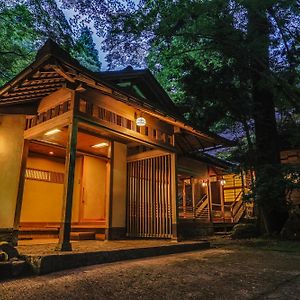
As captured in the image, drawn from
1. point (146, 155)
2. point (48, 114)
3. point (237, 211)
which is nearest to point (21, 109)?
point (48, 114)

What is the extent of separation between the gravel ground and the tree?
583 cm

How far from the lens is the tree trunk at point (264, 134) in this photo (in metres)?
→ 9.79

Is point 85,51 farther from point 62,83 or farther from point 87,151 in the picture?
point 62,83

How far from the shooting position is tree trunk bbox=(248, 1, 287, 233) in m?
9.79

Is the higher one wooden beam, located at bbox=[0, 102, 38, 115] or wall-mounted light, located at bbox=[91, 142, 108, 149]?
wooden beam, located at bbox=[0, 102, 38, 115]

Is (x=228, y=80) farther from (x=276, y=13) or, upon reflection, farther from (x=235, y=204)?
(x=235, y=204)

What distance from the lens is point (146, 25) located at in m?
12.3

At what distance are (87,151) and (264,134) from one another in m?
7.96

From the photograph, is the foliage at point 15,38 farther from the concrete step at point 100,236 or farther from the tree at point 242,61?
the concrete step at point 100,236

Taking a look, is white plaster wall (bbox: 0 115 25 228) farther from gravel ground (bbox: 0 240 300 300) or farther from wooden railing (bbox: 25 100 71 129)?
gravel ground (bbox: 0 240 300 300)

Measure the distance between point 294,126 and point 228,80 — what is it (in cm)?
396

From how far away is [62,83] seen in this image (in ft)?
21.2

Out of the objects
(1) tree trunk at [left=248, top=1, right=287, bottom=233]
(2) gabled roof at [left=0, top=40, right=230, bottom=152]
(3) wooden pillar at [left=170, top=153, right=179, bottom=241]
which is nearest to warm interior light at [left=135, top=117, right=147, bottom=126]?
(2) gabled roof at [left=0, top=40, right=230, bottom=152]

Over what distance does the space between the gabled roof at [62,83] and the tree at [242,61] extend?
2.83m
